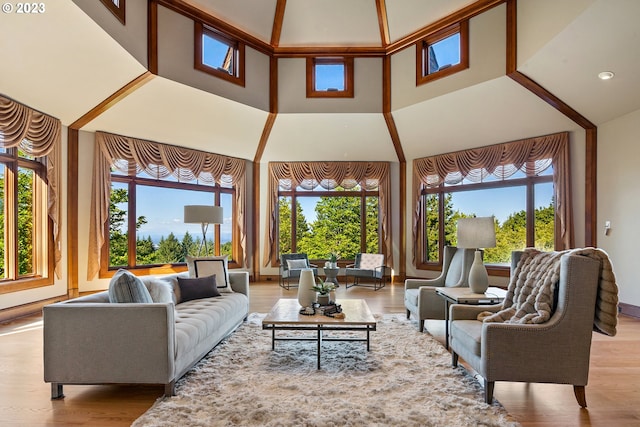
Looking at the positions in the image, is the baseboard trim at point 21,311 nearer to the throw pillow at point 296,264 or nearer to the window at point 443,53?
the throw pillow at point 296,264

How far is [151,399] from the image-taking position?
253 cm

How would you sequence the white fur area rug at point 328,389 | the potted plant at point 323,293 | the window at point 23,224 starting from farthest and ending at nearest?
the window at point 23,224 → the potted plant at point 323,293 → the white fur area rug at point 328,389

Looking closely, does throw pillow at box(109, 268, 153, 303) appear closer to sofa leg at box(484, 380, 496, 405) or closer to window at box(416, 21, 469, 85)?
sofa leg at box(484, 380, 496, 405)

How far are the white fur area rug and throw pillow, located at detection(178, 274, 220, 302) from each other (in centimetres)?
61

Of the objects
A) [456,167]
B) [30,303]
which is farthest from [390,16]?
[30,303]

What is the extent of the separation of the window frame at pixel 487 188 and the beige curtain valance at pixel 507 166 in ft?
0.35

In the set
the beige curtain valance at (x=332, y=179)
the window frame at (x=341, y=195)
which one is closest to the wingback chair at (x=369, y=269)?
the beige curtain valance at (x=332, y=179)

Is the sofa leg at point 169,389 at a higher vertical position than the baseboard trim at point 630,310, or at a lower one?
higher

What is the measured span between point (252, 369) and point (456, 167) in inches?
218

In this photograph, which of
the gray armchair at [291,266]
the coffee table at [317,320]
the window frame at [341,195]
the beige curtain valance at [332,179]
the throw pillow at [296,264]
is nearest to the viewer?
the coffee table at [317,320]

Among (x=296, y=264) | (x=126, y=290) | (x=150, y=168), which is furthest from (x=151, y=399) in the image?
(x=150, y=168)

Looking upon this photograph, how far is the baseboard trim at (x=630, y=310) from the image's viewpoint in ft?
15.7

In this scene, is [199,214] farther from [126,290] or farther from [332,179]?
[332,179]

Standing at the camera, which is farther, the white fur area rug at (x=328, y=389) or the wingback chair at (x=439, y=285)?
the wingback chair at (x=439, y=285)
